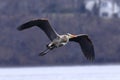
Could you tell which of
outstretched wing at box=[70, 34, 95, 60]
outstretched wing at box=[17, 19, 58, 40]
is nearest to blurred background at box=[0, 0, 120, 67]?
outstretched wing at box=[70, 34, 95, 60]

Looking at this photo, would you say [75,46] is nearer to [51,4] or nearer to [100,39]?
[100,39]

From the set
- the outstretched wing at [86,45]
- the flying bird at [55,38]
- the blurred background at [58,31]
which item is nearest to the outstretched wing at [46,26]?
the flying bird at [55,38]

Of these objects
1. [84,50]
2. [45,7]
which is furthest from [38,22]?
[45,7]

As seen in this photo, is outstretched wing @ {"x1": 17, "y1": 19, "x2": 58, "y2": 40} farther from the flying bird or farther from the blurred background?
the blurred background

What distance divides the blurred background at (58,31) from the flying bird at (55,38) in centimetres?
2295

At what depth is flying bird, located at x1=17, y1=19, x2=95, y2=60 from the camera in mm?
16130

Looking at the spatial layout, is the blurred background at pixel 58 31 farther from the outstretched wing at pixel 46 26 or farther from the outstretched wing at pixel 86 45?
the outstretched wing at pixel 46 26

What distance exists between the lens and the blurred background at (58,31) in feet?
141

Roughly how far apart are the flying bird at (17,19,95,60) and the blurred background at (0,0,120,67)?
22953 millimetres

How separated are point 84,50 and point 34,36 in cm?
2866

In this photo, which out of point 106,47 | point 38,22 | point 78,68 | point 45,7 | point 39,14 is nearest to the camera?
point 38,22

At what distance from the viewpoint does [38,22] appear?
16453 millimetres

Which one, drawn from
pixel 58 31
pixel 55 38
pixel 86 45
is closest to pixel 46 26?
pixel 55 38

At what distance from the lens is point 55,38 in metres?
16.5
